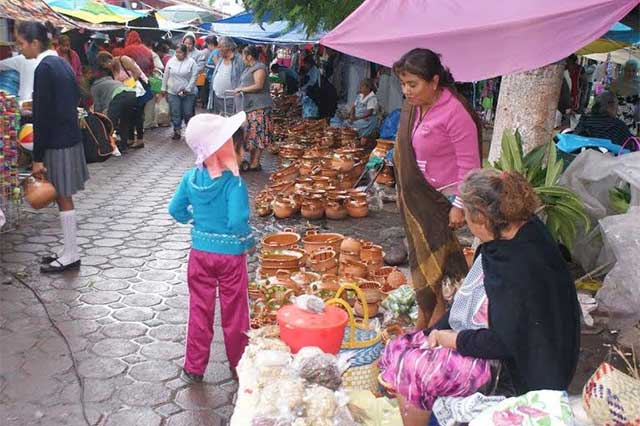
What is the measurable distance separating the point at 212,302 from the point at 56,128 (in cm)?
226

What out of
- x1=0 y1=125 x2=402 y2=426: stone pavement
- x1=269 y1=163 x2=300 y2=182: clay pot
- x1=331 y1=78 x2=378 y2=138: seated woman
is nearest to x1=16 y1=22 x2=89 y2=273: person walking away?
x1=0 y1=125 x2=402 y2=426: stone pavement

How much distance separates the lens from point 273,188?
291 inches

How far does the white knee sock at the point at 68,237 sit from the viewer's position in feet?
16.2

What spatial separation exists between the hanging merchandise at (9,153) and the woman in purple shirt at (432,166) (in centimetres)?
370

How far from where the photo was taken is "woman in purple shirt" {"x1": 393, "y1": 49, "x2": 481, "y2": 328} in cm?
332

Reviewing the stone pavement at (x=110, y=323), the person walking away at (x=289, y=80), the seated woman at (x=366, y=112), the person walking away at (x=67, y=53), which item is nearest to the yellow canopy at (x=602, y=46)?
the seated woman at (x=366, y=112)

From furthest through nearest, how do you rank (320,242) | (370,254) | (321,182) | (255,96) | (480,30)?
(255,96) < (321,182) < (320,242) < (370,254) < (480,30)

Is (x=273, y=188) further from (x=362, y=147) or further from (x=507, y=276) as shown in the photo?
(x=507, y=276)

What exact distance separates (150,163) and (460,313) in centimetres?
808

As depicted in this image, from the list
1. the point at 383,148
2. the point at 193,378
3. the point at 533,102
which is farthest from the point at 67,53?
the point at 193,378

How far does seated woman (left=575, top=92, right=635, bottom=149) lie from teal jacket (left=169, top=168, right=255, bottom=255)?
14.4 feet

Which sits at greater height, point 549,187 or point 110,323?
point 549,187

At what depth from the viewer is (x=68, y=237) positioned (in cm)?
496

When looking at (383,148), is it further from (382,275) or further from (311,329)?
(311,329)
